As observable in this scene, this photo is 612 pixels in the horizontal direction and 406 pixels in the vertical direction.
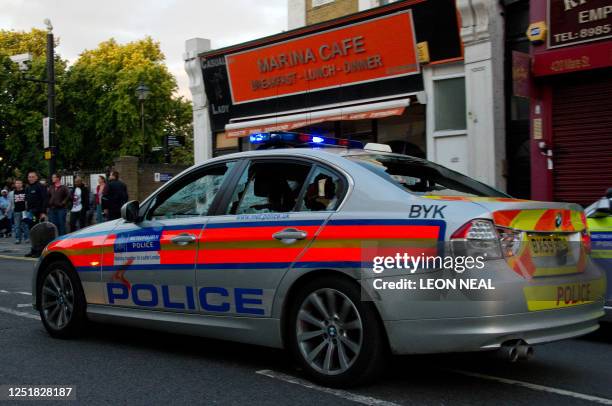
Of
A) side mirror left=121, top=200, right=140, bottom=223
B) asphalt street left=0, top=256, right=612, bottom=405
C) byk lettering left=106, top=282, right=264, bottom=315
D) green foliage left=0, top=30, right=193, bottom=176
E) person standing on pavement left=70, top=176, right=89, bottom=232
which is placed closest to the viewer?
asphalt street left=0, top=256, right=612, bottom=405

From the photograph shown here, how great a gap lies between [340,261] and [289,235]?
1.50ft

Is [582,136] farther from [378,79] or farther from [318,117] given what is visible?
[318,117]

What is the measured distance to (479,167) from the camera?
13203 millimetres

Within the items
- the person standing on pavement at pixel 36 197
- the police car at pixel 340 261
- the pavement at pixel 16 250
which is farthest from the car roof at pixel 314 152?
the pavement at pixel 16 250

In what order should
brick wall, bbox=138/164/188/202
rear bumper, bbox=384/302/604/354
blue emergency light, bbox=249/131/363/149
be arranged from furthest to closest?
1. brick wall, bbox=138/164/188/202
2. blue emergency light, bbox=249/131/363/149
3. rear bumper, bbox=384/302/604/354

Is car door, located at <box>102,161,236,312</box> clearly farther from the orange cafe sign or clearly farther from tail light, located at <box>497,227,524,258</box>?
the orange cafe sign

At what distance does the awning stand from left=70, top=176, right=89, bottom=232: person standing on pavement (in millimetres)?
4195

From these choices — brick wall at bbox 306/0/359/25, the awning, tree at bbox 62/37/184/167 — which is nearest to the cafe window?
the awning

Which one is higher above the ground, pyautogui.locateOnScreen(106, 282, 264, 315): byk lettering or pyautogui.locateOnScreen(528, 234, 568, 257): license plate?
pyautogui.locateOnScreen(528, 234, 568, 257): license plate

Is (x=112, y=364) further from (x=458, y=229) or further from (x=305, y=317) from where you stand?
(x=458, y=229)

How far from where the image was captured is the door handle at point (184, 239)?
5113mm

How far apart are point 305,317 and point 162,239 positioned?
1.46m

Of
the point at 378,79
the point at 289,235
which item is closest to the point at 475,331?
the point at 289,235

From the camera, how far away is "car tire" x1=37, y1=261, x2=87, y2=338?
5.91 metres
